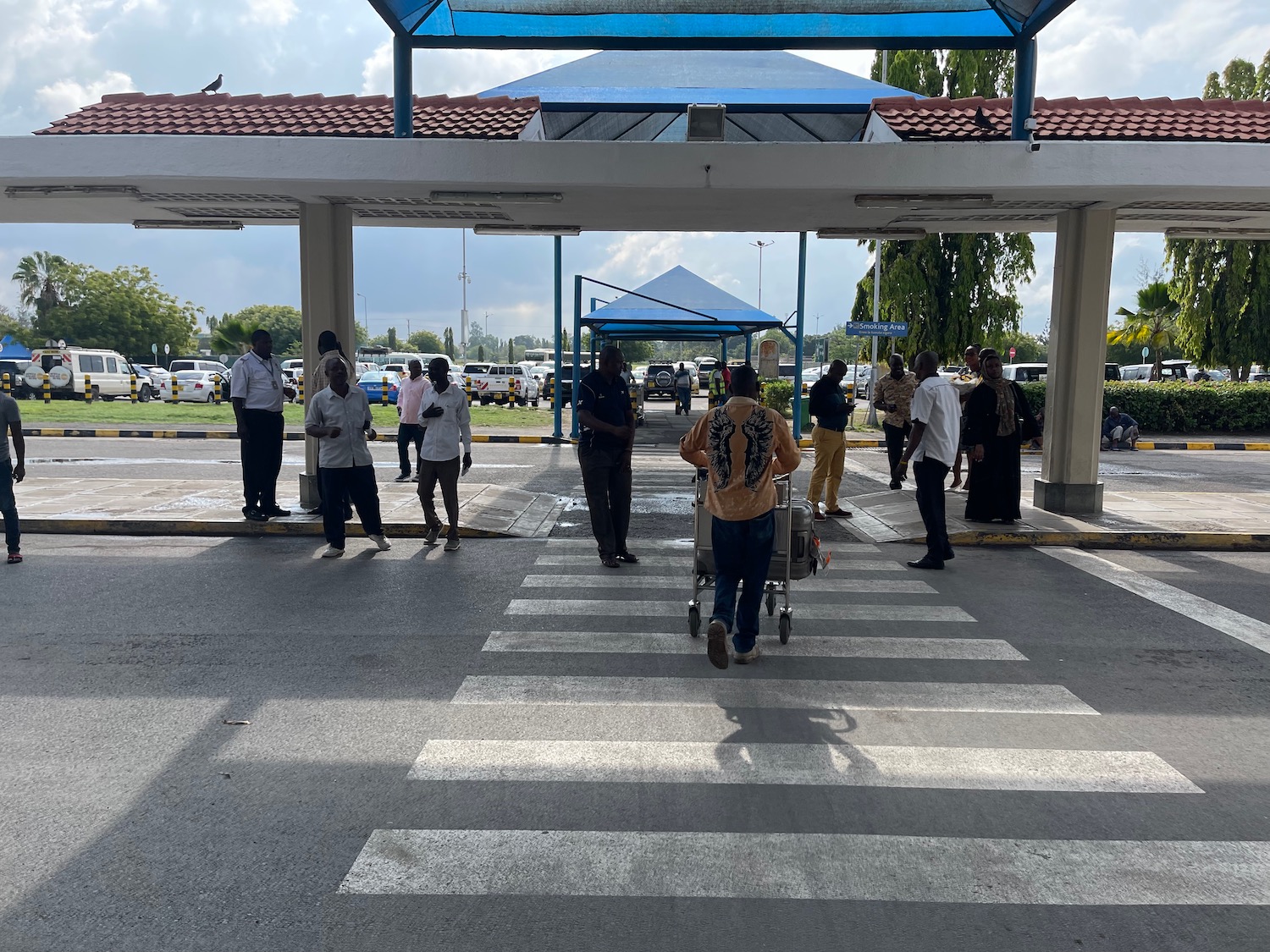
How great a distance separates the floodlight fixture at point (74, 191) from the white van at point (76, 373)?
1098 inches

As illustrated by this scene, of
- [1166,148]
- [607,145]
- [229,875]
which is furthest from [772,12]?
[229,875]

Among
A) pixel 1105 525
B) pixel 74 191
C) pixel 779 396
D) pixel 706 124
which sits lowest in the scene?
pixel 1105 525

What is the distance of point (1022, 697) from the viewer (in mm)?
5586

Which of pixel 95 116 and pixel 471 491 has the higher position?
pixel 95 116

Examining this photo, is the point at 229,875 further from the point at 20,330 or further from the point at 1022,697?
the point at 20,330

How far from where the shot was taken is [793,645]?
6.56 metres

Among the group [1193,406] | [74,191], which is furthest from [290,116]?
[1193,406]

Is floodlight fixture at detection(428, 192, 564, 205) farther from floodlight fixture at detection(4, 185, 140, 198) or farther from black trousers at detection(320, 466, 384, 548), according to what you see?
black trousers at detection(320, 466, 384, 548)

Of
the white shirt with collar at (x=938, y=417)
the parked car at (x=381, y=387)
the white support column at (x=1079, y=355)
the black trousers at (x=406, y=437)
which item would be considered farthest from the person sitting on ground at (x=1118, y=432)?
the parked car at (x=381, y=387)

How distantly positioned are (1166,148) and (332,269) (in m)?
9.26

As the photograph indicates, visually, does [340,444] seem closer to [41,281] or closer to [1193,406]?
[1193,406]

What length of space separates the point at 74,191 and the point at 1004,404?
10.9 metres

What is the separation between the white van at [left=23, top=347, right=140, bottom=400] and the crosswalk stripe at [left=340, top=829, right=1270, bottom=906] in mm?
38000

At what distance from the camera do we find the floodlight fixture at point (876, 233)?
14133 mm
